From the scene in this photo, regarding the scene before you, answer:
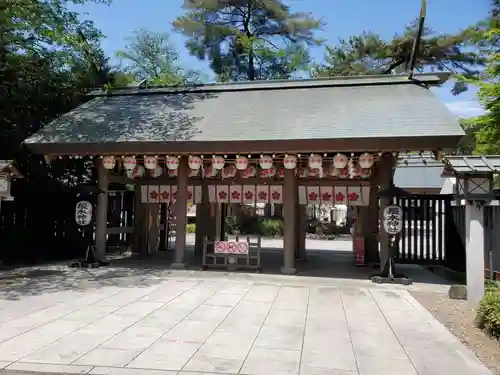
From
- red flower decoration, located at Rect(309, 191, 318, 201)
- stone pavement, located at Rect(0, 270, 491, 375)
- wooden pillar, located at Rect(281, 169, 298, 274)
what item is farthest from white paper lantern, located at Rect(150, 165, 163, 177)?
red flower decoration, located at Rect(309, 191, 318, 201)

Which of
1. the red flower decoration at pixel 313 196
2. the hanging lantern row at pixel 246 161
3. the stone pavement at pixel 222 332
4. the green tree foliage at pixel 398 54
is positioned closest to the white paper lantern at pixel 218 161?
the hanging lantern row at pixel 246 161

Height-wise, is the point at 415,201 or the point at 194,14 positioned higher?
the point at 194,14

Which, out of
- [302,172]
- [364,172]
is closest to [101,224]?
[302,172]

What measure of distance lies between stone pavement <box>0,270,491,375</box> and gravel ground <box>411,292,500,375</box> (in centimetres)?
19

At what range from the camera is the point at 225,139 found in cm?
1129

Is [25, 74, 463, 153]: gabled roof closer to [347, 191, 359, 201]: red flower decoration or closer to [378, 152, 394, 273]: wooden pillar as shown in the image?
[378, 152, 394, 273]: wooden pillar

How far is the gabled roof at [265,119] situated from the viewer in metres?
10.7

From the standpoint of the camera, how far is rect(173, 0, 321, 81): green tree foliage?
28.0 m

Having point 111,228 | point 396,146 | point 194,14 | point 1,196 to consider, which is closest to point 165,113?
point 111,228

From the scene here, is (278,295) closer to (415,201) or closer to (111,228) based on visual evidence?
(415,201)

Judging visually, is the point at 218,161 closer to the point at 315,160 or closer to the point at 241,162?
the point at 241,162

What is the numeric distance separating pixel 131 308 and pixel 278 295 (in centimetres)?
326

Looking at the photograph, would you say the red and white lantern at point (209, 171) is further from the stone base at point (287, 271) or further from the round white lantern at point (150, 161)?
the stone base at point (287, 271)

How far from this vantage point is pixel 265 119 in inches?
493
